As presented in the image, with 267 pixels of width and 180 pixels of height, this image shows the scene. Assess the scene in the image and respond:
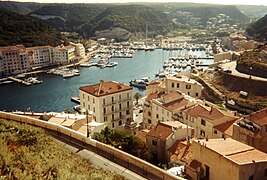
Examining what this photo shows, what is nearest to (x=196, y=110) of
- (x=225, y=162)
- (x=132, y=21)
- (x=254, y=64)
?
(x=225, y=162)

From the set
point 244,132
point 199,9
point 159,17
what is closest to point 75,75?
point 244,132

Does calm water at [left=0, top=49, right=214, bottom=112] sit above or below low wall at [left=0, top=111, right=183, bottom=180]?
below

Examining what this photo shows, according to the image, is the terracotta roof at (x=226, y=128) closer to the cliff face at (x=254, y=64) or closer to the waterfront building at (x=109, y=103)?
the waterfront building at (x=109, y=103)

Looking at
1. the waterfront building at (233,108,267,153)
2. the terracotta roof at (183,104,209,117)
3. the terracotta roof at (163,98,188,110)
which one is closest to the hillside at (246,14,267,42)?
the terracotta roof at (163,98,188,110)

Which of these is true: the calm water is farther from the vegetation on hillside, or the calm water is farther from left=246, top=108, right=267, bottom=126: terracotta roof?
left=246, top=108, right=267, bottom=126: terracotta roof

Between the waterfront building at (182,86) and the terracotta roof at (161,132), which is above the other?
the terracotta roof at (161,132)

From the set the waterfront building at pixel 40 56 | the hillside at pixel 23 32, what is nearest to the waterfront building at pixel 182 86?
the waterfront building at pixel 40 56
